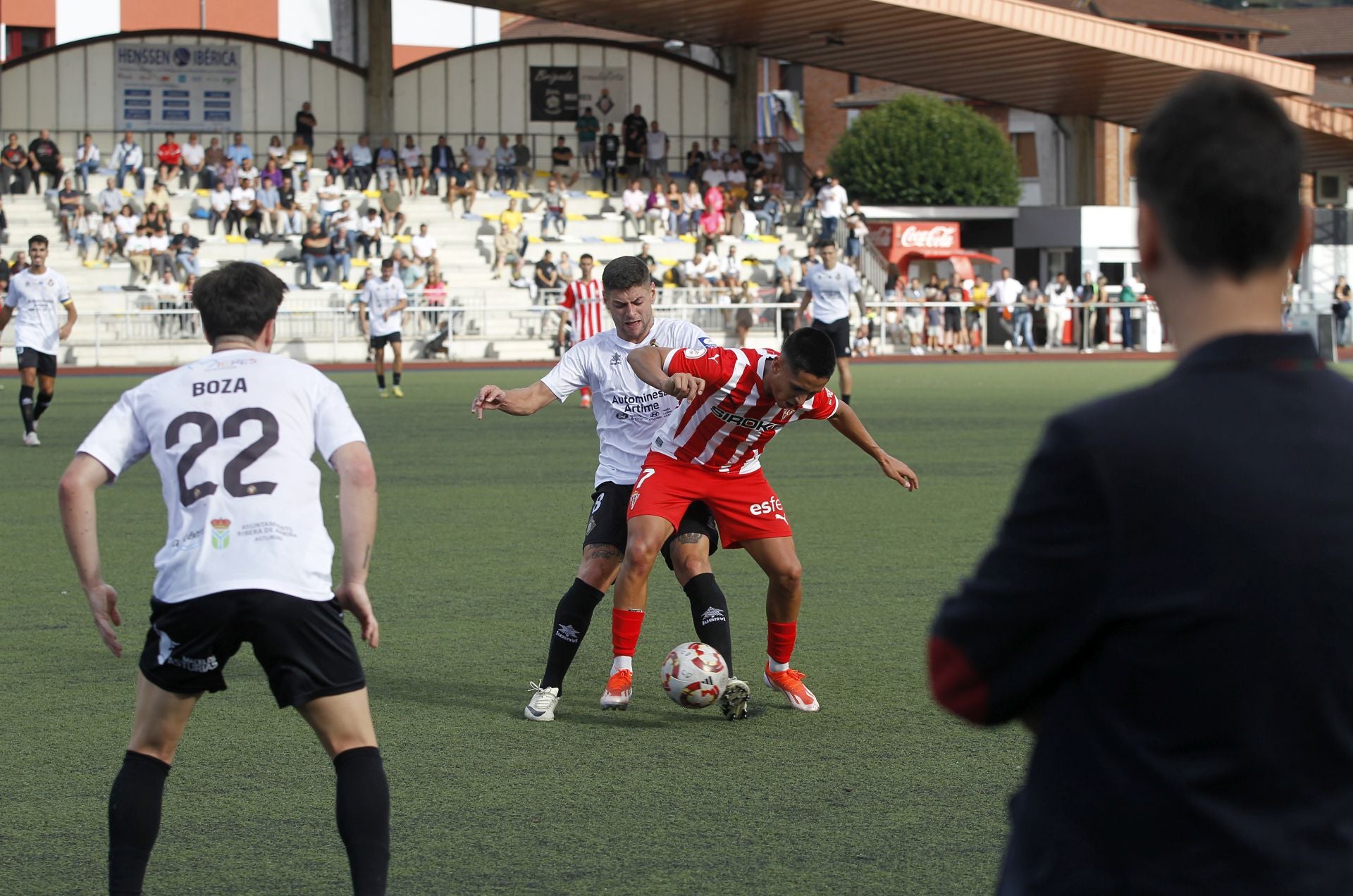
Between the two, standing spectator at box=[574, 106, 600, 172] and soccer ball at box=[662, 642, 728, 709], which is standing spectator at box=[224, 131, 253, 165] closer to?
standing spectator at box=[574, 106, 600, 172]

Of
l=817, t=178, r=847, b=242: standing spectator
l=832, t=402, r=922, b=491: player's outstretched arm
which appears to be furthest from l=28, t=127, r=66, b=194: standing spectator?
l=832, t=402, r=922, b=491: player's outstretched arm

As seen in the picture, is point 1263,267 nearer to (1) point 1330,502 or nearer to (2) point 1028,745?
(1) point 1330,502

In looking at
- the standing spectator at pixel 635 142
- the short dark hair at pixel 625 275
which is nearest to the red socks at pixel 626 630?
the short dark hair at pixel 625 275

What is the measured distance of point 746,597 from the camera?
351 inches

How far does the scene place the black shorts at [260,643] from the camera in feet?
12.5

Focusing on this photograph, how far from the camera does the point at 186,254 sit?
34188mm

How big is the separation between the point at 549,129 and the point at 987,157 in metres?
15.3

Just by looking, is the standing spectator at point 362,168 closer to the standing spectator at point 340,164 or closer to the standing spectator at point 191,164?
the standing spectator at point 340,164

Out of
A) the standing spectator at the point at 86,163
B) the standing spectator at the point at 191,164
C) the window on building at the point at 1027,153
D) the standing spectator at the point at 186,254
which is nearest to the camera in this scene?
the standing spectator at the point at 186,254

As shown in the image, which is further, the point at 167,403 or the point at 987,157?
the point at 987,157

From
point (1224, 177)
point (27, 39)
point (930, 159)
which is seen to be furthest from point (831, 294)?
point (27, 39)

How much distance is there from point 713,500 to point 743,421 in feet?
1.08

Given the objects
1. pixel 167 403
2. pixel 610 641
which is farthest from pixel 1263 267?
pixel 610 641

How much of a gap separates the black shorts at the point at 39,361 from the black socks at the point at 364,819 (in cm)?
1368
